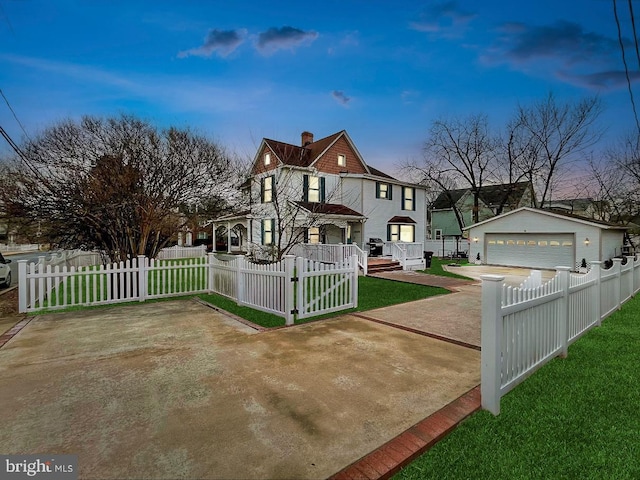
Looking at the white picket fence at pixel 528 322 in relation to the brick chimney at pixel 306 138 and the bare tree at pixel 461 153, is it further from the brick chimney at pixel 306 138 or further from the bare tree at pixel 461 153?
the bare tree at pixel 461 153

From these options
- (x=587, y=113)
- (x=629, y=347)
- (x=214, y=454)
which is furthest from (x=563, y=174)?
(x=214, y=454)

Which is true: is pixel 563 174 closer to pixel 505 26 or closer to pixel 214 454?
pixel 505 26

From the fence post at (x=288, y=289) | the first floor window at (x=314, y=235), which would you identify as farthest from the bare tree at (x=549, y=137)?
the fence post at (x=288, y=289)

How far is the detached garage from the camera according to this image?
15.8m

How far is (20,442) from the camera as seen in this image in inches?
96.8

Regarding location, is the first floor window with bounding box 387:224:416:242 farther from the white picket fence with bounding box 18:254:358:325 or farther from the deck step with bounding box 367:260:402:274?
the white picket fence with bounding box 18:254:358:325

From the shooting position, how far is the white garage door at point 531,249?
655 inches

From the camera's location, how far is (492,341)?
3.06 m

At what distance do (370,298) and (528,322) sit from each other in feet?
17.5

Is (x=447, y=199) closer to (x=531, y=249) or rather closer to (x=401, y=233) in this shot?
(x=401, y=233)

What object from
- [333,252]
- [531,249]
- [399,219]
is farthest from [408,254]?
[531,249]

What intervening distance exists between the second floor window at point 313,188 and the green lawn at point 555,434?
15468 mm

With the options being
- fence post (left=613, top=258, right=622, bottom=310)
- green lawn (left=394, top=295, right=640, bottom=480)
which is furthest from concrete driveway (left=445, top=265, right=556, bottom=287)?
green lawn (left=394, top=295, right=640, bottom=480)

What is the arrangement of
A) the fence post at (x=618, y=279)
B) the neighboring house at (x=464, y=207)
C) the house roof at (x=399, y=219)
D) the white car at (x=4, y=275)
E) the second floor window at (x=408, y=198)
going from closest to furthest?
the fence post at (x=618, y=279) < the white car at (x=4, y=275) < the house roof at (x=399, y=219) < the second floor window at (x=408, y=198) < the neighboring house at (x=464, y=207)
